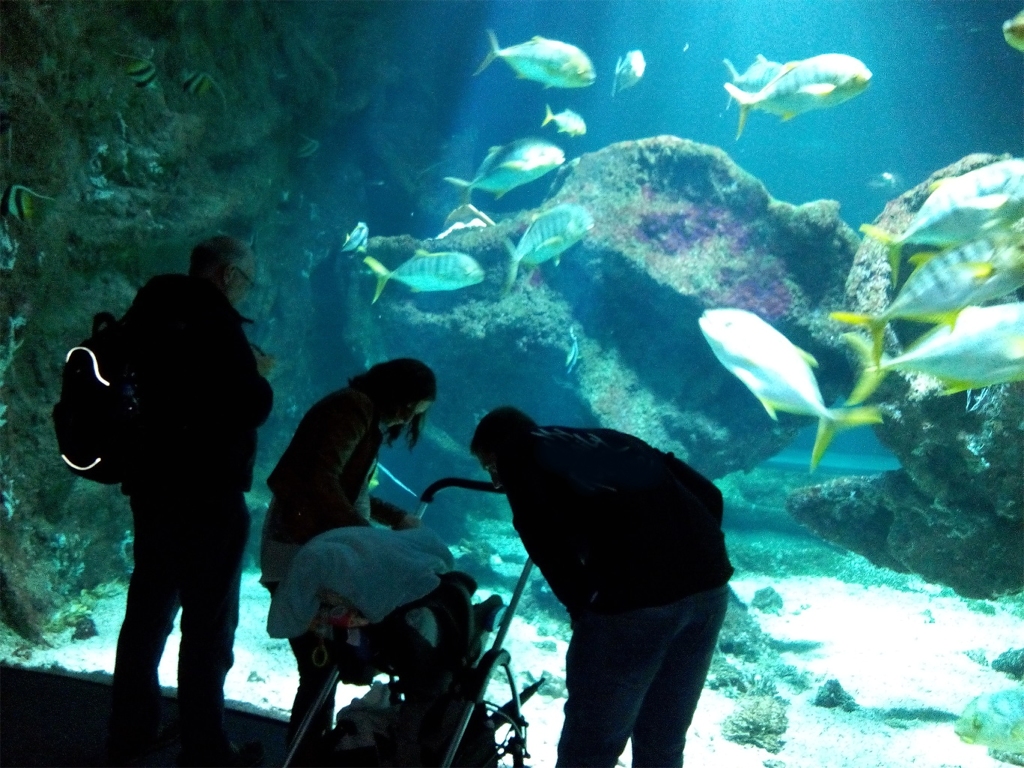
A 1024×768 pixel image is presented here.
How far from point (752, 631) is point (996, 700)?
299 centimetres

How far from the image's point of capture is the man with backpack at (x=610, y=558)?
1.84m

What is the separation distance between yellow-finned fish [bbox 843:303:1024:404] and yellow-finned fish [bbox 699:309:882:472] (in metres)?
0.45

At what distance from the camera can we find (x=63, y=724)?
9.55 feet

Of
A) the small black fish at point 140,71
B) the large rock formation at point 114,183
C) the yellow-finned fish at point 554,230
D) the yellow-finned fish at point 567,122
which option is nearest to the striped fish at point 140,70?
the small black fish at point 140,71

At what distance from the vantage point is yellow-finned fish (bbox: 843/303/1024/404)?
3723 mm

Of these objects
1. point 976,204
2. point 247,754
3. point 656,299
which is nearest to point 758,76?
point 656,299

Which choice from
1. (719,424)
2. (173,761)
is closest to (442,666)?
(173,761)

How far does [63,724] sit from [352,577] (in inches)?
87.0

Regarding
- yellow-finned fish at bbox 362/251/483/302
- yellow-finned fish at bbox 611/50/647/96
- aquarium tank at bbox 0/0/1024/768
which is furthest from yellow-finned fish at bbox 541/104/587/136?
yellow-finned fish at bbox 362/251/483/302

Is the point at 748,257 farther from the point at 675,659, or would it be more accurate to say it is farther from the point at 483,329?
the point at 675,659

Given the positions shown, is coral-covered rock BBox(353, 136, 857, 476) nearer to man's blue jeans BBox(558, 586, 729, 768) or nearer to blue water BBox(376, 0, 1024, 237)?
blue water BBox(376, 0, 1024, 237)

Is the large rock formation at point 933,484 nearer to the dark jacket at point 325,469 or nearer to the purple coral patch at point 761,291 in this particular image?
the purple coral patch at point 761,291

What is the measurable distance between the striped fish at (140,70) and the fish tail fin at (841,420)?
5704mm

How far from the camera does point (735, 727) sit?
183 inches
